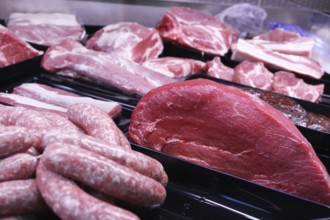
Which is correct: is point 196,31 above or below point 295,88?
above

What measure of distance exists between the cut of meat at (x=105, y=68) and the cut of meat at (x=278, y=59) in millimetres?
781

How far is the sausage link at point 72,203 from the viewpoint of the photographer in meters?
1.06

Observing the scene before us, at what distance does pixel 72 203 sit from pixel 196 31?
255 cm

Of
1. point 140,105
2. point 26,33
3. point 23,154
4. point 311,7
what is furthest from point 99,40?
point 311,7

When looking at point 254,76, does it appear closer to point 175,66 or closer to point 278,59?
point 278,59

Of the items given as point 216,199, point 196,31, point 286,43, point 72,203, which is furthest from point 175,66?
point 72,203

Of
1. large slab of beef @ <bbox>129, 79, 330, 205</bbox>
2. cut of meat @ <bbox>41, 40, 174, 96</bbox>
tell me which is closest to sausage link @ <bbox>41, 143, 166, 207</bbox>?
large slab of beef @ <bbox>129, 79, 330, 205</bbox>

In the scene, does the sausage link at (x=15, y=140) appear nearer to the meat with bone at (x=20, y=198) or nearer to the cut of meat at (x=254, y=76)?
the meat with bone at (x=20, y=198)

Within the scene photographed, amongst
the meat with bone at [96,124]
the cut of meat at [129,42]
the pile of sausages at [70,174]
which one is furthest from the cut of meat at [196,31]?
the pile of sausages at [70,174]

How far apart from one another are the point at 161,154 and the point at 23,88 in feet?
3.46

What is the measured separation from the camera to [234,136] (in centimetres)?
162

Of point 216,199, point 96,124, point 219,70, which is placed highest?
point 96,124

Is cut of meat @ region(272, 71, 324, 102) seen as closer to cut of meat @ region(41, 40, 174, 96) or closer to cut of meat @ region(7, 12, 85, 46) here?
cut of meat @ region(41, 40, 174, 96)

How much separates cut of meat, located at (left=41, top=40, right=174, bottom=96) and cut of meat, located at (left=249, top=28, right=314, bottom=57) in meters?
1.15
